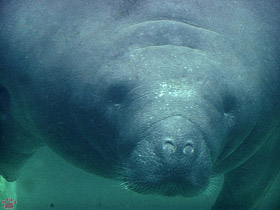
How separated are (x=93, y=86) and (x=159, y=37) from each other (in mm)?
916

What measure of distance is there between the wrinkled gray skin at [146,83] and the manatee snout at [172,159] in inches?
0.4

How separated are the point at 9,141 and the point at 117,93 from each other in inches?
115

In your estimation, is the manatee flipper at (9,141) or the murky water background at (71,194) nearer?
the manatee flipper at (9,141)

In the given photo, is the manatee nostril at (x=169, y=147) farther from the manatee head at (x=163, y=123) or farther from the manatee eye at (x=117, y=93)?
the manatee eye at (x=117, y=93)

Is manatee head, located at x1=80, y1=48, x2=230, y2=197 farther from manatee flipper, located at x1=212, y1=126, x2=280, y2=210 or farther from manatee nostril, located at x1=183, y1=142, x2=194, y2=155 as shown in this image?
manatee flipper, located at x1=212, y1=126, x2=280, y2=210

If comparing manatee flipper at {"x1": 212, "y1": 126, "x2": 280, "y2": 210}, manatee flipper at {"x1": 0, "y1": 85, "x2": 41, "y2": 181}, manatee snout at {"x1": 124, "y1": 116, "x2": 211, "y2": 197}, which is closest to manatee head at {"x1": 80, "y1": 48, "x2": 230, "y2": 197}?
manatee snout at {"x1": 124, "y1": 116, "x2": 211, "y2": 197}

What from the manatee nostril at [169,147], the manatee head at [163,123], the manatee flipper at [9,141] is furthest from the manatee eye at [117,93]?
the manatee flipper at [9,141]

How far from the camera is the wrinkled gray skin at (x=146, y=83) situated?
361 centimetres

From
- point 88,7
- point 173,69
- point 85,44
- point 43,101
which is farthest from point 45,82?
point 173,69

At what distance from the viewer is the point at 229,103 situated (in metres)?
4.15

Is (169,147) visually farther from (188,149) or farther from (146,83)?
(146,83)

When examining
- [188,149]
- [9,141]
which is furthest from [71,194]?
[188,149]

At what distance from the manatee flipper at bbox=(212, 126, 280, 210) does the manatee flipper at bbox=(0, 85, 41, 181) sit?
3591mm

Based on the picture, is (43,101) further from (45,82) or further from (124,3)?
(124,3)
